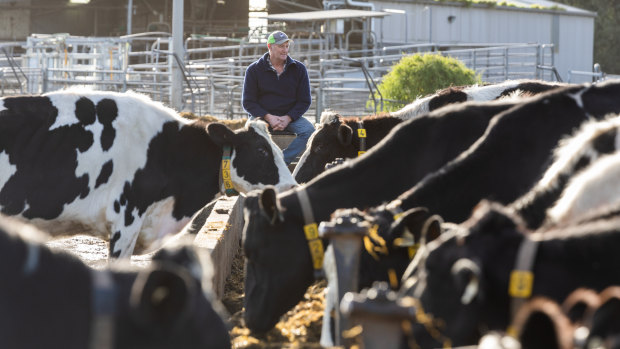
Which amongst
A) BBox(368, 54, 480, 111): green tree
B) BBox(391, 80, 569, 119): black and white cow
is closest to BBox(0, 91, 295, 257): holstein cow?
BBox(391, 80, 569, 119): black and white cow

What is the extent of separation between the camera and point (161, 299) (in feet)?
8.44

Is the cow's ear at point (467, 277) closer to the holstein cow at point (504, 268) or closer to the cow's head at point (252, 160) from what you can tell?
the holstein cow at point (504, 268)

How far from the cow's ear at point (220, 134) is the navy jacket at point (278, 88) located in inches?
73.7

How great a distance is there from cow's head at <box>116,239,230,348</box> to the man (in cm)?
717

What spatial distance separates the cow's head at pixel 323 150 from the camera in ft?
31.0

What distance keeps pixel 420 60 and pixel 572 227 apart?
1344 cm

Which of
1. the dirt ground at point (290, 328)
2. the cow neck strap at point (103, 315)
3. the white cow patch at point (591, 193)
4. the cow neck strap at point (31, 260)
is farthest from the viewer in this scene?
the dirt ground at point (290, 328)

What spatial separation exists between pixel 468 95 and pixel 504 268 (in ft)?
22.7

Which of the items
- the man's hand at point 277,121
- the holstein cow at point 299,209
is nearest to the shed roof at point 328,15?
the man's hand at point 277,121

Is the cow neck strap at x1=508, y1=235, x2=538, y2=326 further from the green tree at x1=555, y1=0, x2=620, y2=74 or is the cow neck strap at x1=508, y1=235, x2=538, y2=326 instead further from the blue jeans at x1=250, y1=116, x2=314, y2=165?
the green tree at x1=555, y1=0, x2=620, y2=74

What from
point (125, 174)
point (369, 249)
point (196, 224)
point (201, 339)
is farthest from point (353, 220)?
point (196, 224)

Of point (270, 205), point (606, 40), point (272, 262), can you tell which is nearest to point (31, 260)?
point (270, 205)

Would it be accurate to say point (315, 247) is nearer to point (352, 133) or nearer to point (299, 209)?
point (299, 209)

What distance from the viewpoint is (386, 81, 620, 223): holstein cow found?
5.12m
